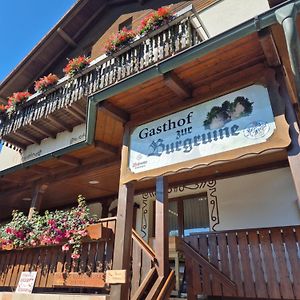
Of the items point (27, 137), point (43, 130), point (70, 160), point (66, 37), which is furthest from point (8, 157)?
point (70, 160)

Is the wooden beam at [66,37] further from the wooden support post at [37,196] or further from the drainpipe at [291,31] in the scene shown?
the drainpipe at [291,31]

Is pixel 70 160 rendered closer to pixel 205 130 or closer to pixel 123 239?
pixel 123 239

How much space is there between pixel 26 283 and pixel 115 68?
195 inches

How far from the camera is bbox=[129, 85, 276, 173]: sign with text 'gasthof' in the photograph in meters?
3.17

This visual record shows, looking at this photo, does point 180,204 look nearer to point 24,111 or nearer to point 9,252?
point 9,252

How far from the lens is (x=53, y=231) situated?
482 cm

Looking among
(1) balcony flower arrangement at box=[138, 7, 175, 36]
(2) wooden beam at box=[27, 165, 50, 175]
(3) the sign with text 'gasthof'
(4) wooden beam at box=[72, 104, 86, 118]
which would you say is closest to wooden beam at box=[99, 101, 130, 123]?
(3) the sign with text 'gasthof'

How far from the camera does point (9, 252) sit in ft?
19.2

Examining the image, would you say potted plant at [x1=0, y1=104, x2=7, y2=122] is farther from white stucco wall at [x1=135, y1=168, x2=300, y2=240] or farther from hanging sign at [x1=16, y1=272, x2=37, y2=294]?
white stucco wall at [x1=135, y1=168, x2=300, y2=240]

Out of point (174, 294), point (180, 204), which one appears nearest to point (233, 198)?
point (180, 204)

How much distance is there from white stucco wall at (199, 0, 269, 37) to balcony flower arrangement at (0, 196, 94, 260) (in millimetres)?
5495

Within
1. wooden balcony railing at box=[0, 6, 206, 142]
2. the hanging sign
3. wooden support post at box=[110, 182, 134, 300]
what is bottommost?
the hanging sign

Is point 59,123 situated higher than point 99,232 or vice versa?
point 59,123

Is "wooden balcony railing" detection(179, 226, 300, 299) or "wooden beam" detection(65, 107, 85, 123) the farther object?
"wooden beam" detection(65, 107, 85, 123)
